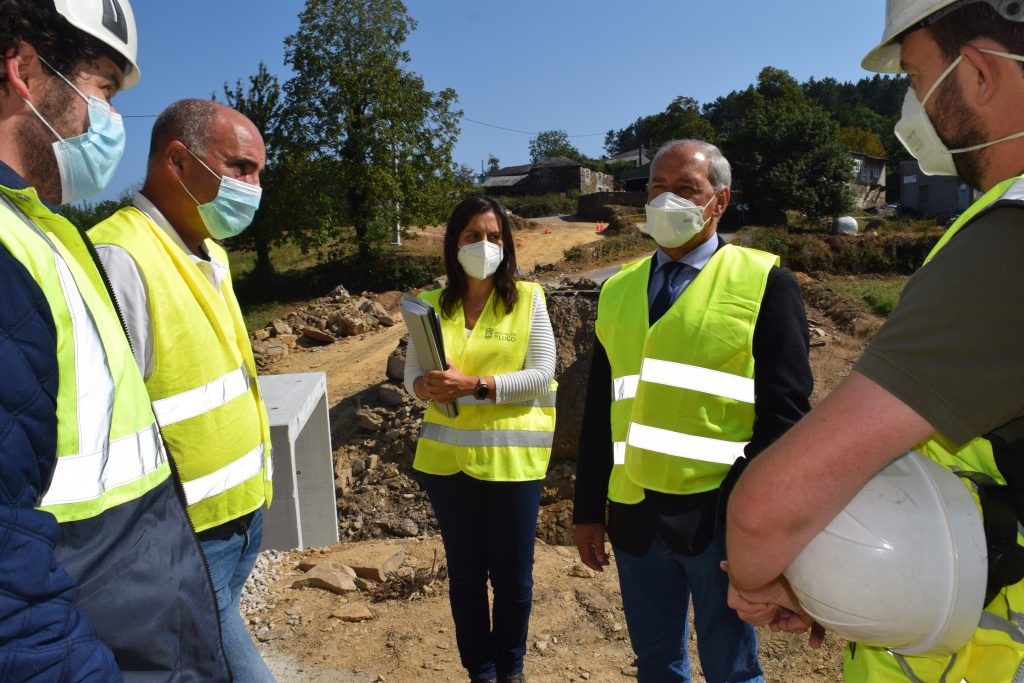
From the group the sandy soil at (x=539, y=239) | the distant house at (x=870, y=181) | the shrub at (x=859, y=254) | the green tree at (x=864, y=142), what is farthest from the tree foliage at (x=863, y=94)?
the shrub at (x=859, y=254)

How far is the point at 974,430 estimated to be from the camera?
1.01 meters

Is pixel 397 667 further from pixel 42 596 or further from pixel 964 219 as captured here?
pixel 964 219

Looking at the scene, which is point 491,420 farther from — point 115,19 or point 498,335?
point 115,19

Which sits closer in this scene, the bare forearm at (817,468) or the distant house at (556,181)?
the bare forearm at (817,468)

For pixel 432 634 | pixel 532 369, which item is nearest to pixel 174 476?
pixel 532 369

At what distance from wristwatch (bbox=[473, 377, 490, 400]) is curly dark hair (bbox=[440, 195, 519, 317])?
47cm

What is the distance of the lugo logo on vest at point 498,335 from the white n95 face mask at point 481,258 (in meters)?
0.29

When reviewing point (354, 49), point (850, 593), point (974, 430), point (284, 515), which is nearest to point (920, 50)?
point (974, 430)

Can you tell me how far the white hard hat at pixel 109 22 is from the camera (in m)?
1.40

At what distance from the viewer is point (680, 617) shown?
8.08 ft

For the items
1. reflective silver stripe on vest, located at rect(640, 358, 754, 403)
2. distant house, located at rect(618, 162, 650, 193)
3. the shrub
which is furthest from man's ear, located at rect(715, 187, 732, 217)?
distant house, located at rect(618, 162, 650, 193)

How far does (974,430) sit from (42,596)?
1.39m

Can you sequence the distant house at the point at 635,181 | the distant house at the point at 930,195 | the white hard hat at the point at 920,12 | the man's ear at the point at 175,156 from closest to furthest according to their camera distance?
the white hard hat at the point at 920,12
the man's ear at the point at 175,156
the distant house at the point at 930,195
the distant house at the point at 635,181

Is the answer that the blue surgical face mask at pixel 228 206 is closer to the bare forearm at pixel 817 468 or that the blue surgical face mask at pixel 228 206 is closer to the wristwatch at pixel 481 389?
the wristwatch at pixel 481 389
